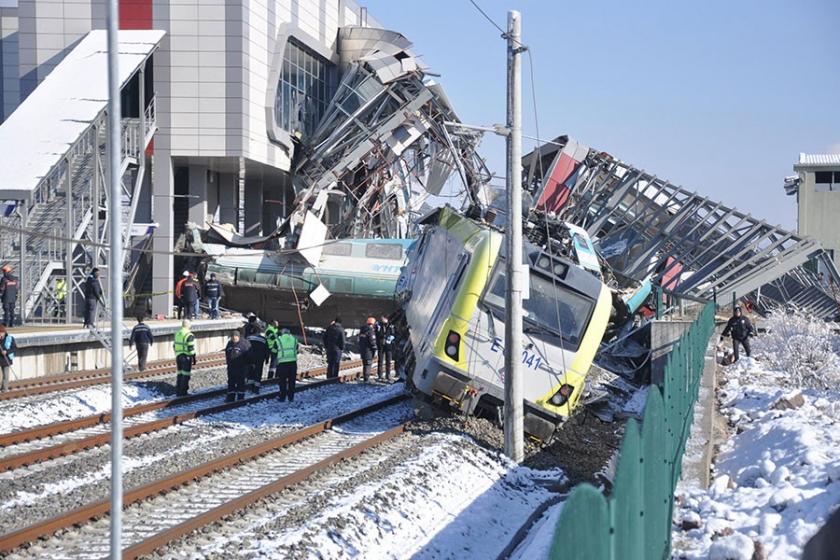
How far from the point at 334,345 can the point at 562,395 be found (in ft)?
31.2

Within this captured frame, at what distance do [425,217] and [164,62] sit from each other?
19242 mm

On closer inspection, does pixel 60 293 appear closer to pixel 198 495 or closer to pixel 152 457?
pixel 152 457

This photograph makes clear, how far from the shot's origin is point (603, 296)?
613 inches

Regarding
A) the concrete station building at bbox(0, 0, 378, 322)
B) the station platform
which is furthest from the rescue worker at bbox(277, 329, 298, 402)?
the concrete station building at bbox(0, 0, 378, 322)

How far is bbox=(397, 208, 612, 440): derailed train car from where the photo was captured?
15.3 m

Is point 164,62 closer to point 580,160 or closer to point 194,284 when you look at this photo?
point 194,284

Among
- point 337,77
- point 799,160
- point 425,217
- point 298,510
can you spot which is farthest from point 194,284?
point 799,160

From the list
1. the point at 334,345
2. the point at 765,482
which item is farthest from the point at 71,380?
the point at 765,482

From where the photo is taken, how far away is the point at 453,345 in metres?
15.3

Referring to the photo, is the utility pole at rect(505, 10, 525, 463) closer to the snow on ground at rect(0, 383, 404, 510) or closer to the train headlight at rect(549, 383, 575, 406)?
the train headlight at rect(549, 383, 575, 406)

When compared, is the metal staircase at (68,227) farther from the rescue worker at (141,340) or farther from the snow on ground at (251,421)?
the snow on ground at (251,421)

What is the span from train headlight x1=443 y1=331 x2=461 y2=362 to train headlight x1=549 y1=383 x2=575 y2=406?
1.60 m

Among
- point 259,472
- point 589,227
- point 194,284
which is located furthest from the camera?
point 589,227

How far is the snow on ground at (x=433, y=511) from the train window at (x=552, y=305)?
2145mm
